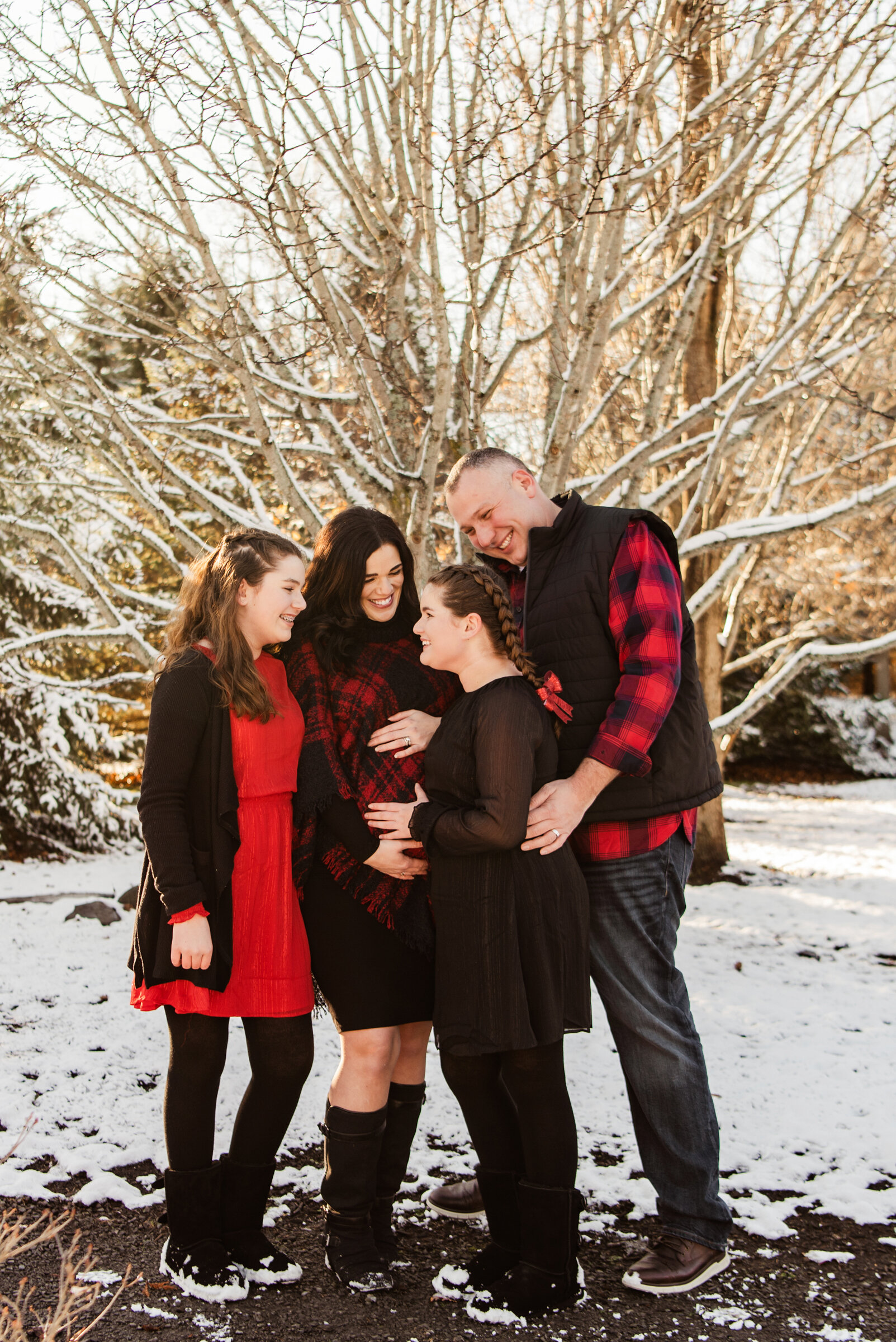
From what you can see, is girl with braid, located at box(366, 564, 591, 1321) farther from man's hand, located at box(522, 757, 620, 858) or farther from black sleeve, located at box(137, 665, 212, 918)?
black sleeve, located at box(137, 665, 212, 918)

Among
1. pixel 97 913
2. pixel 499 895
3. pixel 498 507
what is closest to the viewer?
pixel 499 895

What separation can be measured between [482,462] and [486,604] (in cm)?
53

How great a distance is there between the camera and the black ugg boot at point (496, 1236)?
7.60 ft

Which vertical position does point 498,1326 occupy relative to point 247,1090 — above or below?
below

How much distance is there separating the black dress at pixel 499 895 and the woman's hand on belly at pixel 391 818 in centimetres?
3

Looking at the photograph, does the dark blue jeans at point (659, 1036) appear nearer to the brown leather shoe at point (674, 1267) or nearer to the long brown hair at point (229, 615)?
the brown leather shoe at point (674, 1267)

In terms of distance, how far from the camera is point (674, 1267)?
7.70 ft

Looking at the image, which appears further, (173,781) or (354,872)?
(354,872)

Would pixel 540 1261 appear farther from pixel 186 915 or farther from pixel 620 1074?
pixel 620 1074

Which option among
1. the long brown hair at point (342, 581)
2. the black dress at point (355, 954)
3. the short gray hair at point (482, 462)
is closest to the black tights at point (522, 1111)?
the black dress at point (355, 954)

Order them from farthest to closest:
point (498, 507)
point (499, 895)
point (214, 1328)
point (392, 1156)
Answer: point (498, 507)
point (392, 1156)
point (499, 895)
point (214, 1328)

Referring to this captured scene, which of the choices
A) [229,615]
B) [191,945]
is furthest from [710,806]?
[191,945]

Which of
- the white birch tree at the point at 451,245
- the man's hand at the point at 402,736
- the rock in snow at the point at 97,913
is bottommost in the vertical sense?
the rock in snow at the point at 97,913

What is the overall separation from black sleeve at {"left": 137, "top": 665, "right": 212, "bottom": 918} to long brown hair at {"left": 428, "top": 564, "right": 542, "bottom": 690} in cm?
62
